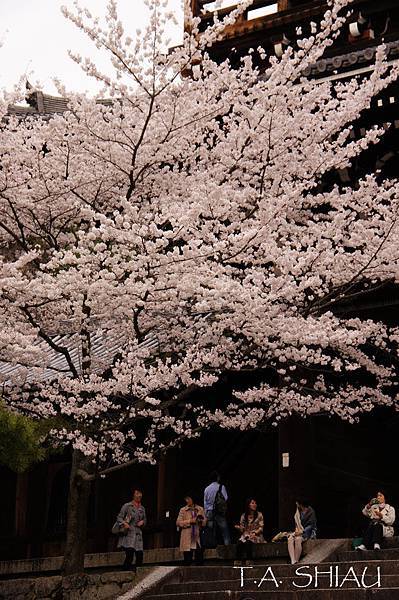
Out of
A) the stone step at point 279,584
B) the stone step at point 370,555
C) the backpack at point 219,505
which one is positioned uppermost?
the backpack at point 219,505

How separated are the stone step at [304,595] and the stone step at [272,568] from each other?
2.83 feet

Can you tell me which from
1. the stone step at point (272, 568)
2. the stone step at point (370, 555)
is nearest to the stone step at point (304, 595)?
the stone step at point (272, 568)

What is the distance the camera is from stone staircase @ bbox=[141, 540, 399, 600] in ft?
35.1

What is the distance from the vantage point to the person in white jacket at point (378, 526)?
13.6m

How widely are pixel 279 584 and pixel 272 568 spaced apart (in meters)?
0.66

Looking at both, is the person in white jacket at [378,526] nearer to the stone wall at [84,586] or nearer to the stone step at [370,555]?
the stone step at [370,555]

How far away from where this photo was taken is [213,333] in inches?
519

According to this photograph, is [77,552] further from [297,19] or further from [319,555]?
[297,19]

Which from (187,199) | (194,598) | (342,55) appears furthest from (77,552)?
(342,55)

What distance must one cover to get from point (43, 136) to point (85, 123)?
106 centimetres

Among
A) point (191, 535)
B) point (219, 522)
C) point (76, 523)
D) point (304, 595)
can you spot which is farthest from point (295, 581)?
point (219, 522)

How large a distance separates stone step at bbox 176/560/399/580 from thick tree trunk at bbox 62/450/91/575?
143cm

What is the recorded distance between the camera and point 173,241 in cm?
1218

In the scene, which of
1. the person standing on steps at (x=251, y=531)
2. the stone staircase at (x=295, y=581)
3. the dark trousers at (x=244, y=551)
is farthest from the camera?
the person standing on steps at (x=251, y=531)
